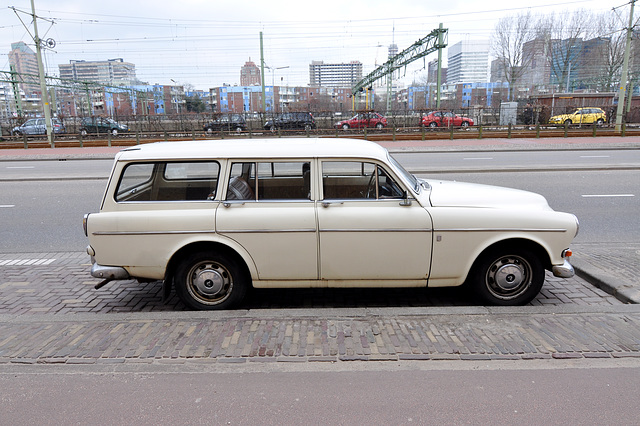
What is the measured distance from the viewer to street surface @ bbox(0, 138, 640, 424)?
9.05ft

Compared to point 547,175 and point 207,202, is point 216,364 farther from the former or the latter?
point 547,175

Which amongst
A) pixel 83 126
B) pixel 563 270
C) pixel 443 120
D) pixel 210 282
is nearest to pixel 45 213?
pixel 210 282

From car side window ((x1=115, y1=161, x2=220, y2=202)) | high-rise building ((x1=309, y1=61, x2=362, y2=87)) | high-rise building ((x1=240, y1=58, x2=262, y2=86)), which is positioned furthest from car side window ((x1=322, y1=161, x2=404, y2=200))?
high-rise building ((x1=240, y1=58, x2=262, y2=86))

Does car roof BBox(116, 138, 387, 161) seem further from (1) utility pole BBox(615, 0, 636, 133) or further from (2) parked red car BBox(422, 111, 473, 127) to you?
(2) parked red car BBox(422, 111, 473, 127)

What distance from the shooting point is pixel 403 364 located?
3221mm

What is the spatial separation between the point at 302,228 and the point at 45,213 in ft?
24.4

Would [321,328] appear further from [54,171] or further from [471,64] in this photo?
[471,64]

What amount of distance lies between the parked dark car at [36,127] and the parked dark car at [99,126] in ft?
5.48

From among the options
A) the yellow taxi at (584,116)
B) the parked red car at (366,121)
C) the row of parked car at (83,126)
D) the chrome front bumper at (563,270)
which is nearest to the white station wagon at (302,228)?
the chrome front bumper at (563,270)

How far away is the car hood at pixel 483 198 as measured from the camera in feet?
13.7

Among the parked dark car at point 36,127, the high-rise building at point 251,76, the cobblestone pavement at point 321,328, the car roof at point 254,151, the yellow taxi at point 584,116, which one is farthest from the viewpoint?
the high-rise building at point 251,76

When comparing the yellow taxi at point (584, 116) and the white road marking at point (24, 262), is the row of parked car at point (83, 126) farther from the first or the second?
the yellow taxi at point (584, 116)

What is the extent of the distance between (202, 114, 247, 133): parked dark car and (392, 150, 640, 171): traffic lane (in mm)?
18128

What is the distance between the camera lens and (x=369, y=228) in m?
4.00
